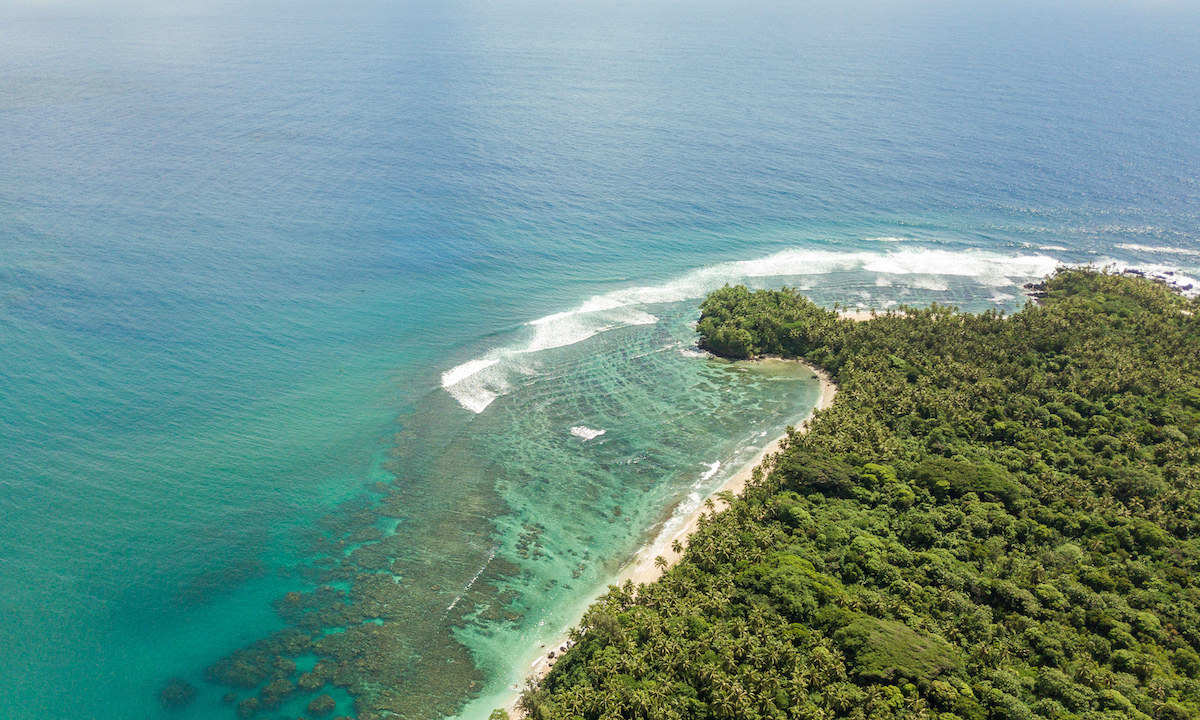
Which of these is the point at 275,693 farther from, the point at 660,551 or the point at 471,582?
the point at 660,551

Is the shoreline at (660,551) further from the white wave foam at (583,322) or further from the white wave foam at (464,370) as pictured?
the white wave foam at (464,370)

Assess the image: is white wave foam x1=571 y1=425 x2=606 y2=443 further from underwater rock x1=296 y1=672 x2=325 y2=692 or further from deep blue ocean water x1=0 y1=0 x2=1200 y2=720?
underwater rock x1=296 y1=672 x2=325 y2=692

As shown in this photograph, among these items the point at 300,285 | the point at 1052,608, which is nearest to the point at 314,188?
the point at 300,285

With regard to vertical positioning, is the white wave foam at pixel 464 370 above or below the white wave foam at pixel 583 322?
below

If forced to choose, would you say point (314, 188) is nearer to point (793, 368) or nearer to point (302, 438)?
point (302, 438)

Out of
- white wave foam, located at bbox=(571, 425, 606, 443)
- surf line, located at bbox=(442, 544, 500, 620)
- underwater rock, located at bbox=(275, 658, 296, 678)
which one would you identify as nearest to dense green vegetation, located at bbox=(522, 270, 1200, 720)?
surf line, located at bbox=(442, 544, 500, 620)

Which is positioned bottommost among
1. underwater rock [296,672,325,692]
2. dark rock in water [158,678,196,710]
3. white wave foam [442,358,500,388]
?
dark rock in water [158,678,196,710]

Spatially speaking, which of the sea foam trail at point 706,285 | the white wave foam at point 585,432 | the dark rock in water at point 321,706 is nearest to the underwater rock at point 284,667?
the dark rock in water at point 321,706
